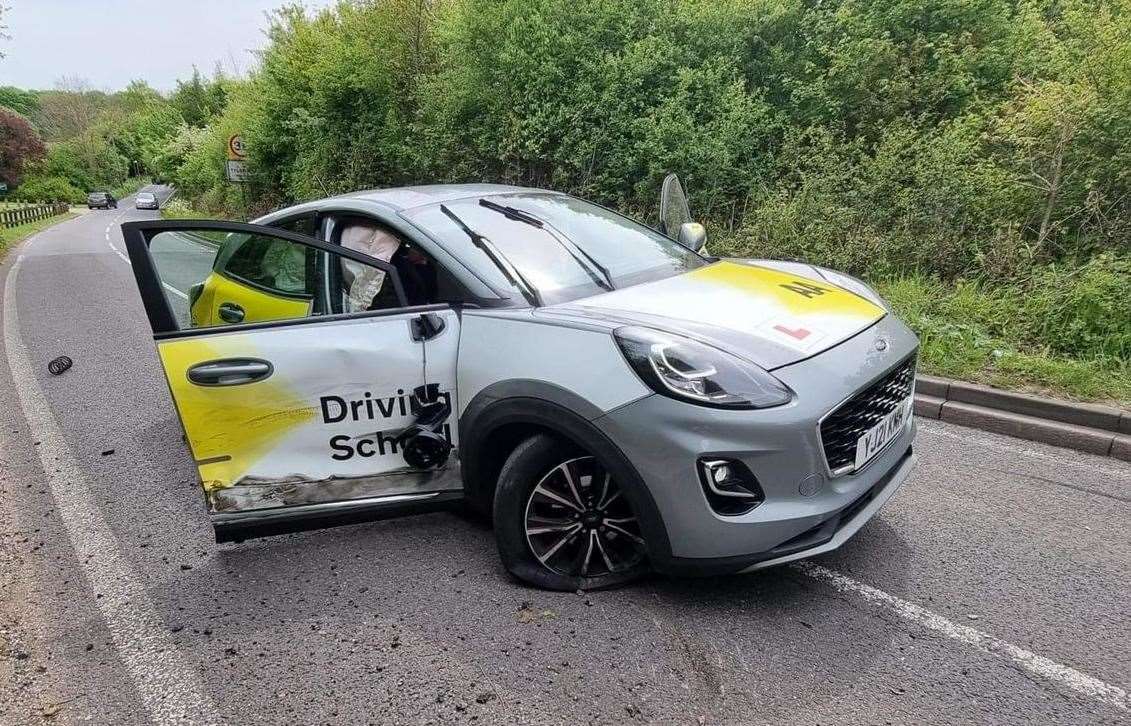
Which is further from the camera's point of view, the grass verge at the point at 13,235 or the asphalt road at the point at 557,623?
the grass verge at the point at 13,235

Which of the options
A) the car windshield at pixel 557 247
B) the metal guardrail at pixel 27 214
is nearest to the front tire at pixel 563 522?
the car windshield at pixel 557 247

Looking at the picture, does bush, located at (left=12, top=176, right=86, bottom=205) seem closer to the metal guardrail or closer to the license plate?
the metal guardrail

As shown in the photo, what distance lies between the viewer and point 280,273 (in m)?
3.49

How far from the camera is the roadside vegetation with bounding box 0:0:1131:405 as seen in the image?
18.8ft

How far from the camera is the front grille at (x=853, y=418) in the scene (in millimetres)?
2299

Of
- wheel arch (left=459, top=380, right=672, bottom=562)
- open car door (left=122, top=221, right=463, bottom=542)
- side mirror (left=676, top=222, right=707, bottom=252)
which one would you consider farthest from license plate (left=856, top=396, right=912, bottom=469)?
open car door (left=122, top=221, right=463, bottom=542)

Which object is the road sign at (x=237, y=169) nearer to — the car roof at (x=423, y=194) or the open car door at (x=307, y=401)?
the car roof at (x=423, y=194)

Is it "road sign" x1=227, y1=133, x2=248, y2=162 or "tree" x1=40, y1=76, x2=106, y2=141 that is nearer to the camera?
"road sign" x1=227, y1=133, x2=248, y2=162

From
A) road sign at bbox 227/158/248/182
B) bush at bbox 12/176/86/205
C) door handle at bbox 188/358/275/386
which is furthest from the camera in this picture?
bush at bbox 12/176/86/205

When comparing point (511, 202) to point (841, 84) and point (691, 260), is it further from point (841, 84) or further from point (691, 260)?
point (841, 84)

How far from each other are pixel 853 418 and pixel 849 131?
784 cm

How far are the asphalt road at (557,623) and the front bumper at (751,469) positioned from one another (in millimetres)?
360

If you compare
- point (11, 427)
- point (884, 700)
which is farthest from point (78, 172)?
point (884, 700)

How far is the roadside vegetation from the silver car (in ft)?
9.96
